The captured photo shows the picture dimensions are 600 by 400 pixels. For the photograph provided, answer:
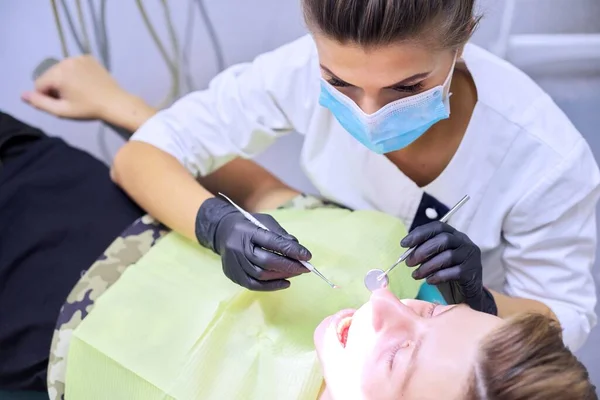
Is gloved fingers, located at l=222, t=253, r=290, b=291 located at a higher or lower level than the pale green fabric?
higher

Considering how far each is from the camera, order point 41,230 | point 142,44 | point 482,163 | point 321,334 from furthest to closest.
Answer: point 142,44 < point 41,230 < point 482,163 < point 321,334

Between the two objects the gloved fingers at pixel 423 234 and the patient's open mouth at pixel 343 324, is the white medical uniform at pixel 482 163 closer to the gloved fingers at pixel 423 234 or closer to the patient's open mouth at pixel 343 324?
the gloved fingers at pixel 423 234

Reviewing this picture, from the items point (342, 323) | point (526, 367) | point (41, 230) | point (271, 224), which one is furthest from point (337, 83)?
point (41, 230)

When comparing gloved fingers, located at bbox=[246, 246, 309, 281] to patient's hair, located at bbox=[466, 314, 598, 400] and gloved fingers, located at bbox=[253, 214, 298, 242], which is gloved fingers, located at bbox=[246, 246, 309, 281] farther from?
patient's hair, located at bbox=[466, 314, 598, 400]

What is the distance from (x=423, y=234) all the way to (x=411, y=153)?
1.08ft

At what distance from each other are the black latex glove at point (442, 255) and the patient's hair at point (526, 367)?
0.51ft

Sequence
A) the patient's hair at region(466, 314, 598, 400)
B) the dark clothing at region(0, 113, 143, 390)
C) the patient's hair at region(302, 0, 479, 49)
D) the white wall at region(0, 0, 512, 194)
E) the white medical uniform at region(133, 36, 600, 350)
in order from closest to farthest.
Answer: the patient's hair at region(466, 314, 598, 400) < the patient's hair at region(302, 0, 479, 49) < the white medical uniform at region(133, 36, 600, 350) < the dark clothing at region(0, 113, 143, 390) < the white wall at region(0, 0, 512, 194)

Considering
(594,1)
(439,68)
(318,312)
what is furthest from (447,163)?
(594,1)

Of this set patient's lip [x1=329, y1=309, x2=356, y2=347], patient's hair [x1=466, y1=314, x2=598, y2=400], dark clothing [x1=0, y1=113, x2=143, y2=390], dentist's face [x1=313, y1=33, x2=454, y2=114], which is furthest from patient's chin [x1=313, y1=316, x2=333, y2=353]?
dark clothing [x1=0, y1=113, x2=143, y2=390]

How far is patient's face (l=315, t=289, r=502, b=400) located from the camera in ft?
2.77

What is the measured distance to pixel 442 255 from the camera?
0.99 metres

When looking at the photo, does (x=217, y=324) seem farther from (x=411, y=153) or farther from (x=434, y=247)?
(x=411, y=153)

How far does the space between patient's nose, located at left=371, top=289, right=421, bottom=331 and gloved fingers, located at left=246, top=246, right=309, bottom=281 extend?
0.57 ft

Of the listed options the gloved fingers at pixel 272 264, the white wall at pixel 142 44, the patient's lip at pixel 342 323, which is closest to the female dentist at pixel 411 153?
the gloved fingers at pixel 272 264
